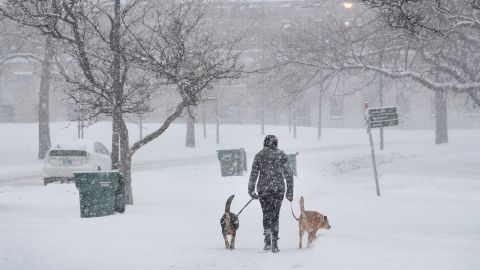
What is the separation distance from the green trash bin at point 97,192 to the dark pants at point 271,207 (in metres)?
3.70

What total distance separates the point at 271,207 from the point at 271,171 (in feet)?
1.83

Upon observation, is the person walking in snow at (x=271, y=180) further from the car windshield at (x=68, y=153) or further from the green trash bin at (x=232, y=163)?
the car windshield at (x=68, y=153)

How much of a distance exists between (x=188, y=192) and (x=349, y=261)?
8588mm

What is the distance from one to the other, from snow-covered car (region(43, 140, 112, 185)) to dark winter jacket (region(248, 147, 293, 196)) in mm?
10985

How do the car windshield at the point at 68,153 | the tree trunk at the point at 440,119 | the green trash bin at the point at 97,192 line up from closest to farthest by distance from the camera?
the green trash bin at the point at 97,192 < the car windshield at the point at 68,153 < the tree trunk at the point at 440,119

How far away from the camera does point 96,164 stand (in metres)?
19.6

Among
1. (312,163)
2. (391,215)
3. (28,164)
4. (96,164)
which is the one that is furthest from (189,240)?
(28,164)

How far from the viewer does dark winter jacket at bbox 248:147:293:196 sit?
30.4 ft

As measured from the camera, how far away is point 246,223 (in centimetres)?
1248

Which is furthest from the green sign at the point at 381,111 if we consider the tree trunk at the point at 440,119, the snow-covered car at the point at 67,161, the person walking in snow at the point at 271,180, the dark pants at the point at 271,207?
the tree trunk at the point at 440,119

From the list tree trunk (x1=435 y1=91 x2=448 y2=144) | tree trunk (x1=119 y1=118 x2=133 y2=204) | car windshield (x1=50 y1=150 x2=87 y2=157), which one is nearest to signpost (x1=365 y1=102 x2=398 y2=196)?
tree trunk (x1=119 y1=118 x2=133 y2=204)

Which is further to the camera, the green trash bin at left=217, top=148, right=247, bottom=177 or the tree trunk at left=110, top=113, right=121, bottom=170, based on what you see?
the green trash bin at left=217, top=148, right=247, bottom=177

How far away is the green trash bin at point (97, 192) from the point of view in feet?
37.3

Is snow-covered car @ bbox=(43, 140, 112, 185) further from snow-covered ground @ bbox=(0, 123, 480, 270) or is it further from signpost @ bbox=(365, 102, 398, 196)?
signpost @ bbox=(365, 102, 398, 196)
